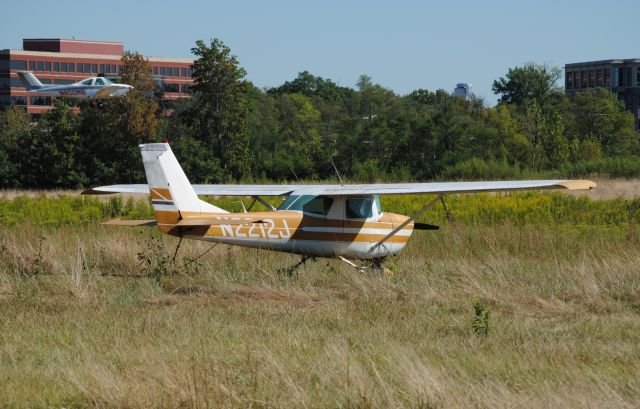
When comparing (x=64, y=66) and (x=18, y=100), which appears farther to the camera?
(x=64, y=66)

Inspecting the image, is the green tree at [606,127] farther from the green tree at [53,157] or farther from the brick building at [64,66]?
the brick building at [64,66]

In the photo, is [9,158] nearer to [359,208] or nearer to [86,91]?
[86,91]

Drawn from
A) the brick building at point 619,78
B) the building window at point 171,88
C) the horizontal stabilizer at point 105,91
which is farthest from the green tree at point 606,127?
the building window at point 171,88

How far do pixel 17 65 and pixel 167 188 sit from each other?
431 feet

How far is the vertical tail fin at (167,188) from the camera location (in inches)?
645

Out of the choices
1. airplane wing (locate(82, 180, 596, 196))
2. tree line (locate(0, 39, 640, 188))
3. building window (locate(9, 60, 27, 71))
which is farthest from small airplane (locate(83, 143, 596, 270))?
building window (locate(9, 60, 27, 71))

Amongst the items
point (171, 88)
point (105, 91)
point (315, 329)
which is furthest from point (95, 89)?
point (171, 88)

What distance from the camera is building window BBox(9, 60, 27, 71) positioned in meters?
139

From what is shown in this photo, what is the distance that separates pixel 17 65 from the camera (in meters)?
140

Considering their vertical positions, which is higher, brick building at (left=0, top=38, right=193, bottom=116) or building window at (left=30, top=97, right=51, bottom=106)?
brick building at (left=0, top=38, right=193, bottom=116)

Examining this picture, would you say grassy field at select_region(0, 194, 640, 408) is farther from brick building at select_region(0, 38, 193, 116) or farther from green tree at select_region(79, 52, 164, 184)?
brick building at select_region(0, 38, 193, 116)

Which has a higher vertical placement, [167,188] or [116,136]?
[116,136]

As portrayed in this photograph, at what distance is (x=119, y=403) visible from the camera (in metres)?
8.21

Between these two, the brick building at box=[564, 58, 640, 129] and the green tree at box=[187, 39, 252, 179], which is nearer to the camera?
the green tree at box=[187, 39, 252, 179]
